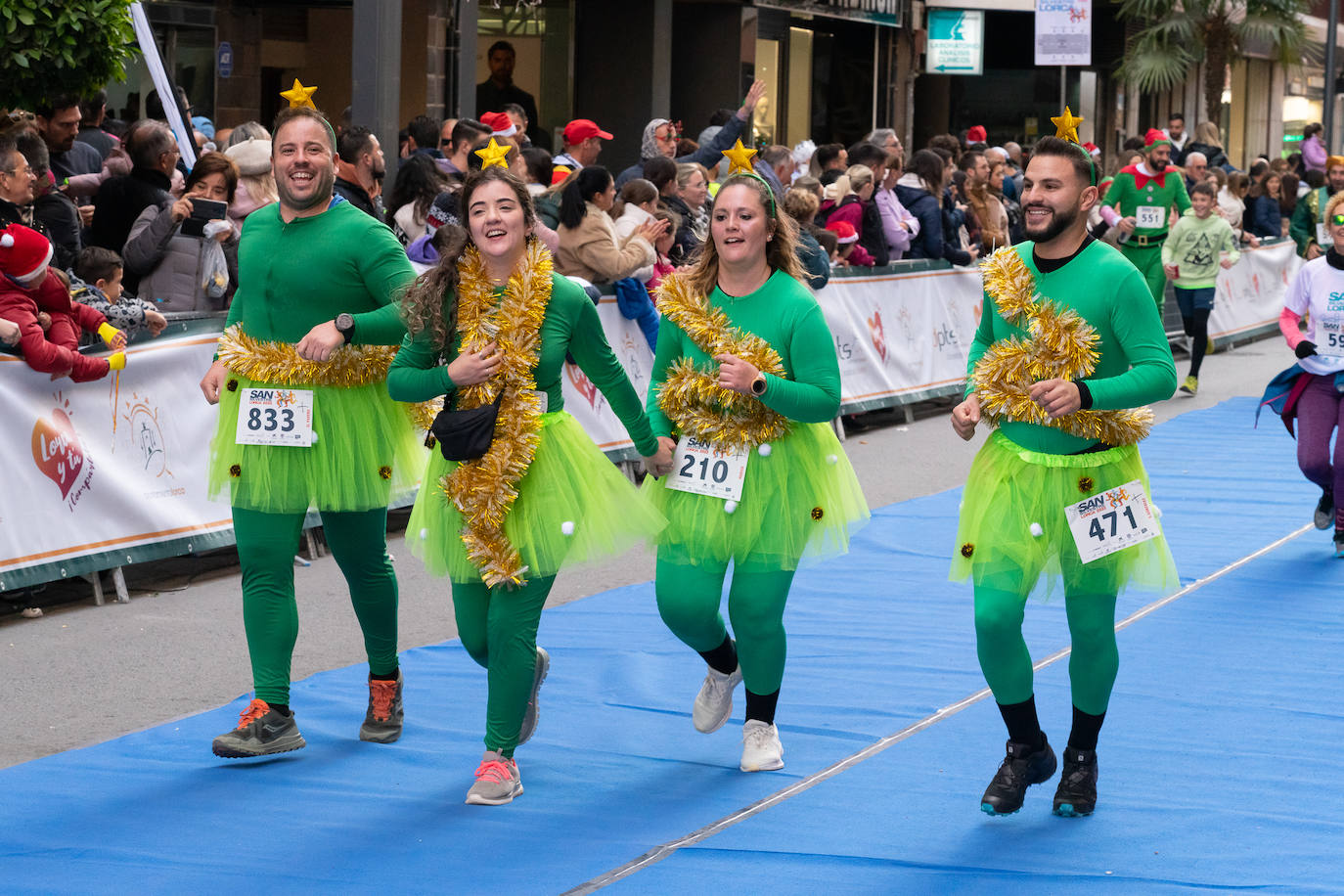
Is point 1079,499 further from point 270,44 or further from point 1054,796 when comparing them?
point 270,44

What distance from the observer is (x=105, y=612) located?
7621mm

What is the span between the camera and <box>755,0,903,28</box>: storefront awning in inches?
1035

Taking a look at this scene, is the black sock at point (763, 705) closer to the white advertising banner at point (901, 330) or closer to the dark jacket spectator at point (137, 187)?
the dark jacket spectator at point (137, 187)

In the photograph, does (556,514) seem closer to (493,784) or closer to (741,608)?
(741,608)

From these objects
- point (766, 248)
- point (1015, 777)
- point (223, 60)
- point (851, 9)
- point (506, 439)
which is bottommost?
point (1015, 777)

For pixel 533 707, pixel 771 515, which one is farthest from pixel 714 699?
pixel 771 515

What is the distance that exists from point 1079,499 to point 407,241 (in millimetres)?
5789

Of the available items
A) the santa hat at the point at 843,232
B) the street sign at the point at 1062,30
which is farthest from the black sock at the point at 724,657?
the street sign at the point at 1062,30

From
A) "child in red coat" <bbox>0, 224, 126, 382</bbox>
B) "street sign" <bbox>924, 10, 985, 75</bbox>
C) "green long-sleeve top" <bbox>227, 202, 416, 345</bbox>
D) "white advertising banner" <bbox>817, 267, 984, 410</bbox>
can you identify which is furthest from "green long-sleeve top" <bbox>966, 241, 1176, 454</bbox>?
"street sign" <bbox>924, 10, 985, 75</bbox>

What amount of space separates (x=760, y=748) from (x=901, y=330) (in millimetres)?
8953

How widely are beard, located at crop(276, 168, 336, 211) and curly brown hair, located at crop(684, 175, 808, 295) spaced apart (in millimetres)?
1188

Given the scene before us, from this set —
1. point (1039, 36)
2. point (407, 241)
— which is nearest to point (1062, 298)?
point (407, 241)

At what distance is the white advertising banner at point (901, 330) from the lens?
13.2 meters

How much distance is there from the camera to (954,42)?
3081 cm
